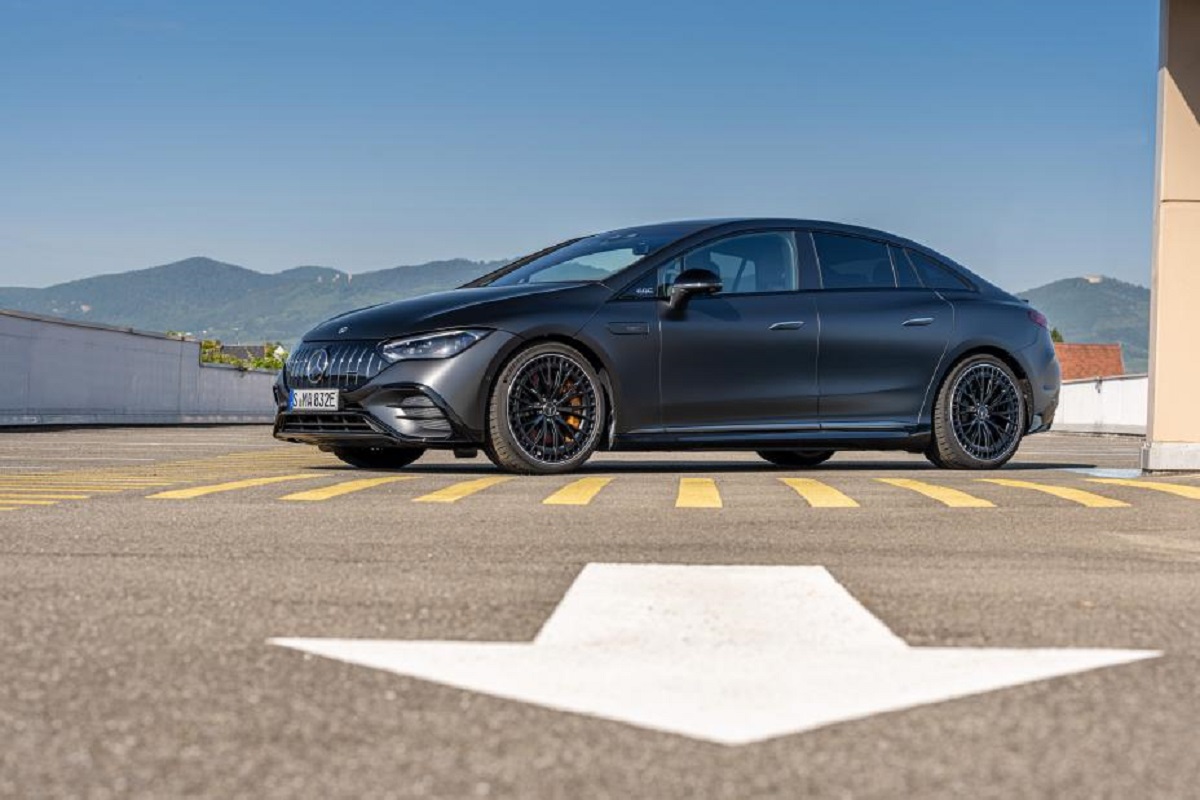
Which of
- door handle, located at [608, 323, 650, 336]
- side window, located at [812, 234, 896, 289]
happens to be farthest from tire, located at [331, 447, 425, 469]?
side window, located at [812, 234, 896, 289]

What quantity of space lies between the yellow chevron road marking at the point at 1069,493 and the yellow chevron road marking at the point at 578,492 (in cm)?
229

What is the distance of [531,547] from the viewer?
5.86m

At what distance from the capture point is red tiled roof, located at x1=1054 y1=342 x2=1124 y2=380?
162875 millimetres

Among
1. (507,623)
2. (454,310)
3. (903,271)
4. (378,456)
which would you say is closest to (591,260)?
(454,310)

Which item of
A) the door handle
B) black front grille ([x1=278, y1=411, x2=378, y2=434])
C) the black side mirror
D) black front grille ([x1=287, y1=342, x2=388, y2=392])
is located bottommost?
black front grille ([x1=278, y1=411, x2=378, y2=434])

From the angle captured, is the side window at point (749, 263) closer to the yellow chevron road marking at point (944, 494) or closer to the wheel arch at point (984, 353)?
the wheel arch at point (984, 353)

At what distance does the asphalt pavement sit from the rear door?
1862 millimetres

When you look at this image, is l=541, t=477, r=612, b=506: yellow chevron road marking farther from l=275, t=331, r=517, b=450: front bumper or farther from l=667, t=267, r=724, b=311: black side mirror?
l=667, t=267, r=724, b=311: black side mirror

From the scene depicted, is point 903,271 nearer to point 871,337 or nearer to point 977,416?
point 871,337

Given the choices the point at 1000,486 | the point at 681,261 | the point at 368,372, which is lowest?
the point at 1000,486

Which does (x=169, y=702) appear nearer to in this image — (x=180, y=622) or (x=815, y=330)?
(x=180, y=622)

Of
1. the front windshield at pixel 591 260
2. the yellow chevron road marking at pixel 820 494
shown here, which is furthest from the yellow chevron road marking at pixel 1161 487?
the front windshield at pixel 591 260

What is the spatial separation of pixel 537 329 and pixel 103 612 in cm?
573

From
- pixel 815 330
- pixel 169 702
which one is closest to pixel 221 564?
pixel 169 702
